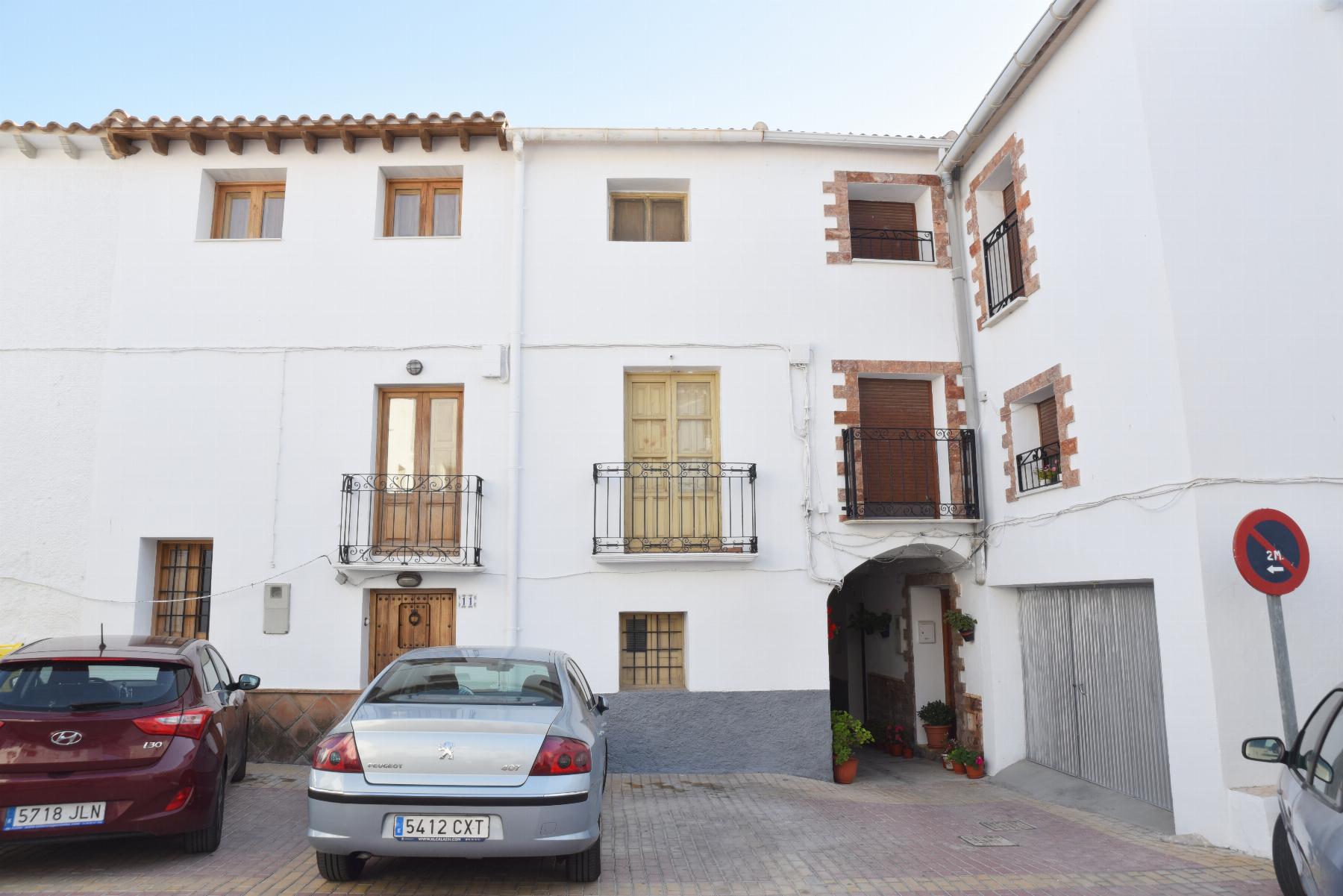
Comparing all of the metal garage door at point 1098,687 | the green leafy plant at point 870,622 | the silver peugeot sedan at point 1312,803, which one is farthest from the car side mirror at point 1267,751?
the green leafy plant at point 870,622

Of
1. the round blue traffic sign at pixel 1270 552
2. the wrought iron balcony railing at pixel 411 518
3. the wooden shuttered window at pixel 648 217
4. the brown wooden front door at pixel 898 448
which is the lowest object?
the round blue traffic sign at pixel 1270 552

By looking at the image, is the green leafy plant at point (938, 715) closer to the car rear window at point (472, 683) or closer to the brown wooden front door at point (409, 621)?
the brown wooden front door at point (409, 621)

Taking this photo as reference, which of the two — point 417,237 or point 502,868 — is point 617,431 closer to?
point 417,237

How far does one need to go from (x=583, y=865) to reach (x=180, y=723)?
272cm

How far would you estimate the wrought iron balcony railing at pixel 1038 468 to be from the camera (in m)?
9.30

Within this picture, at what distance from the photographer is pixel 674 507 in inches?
418

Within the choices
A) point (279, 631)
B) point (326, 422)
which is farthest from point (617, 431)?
point (279, 631)

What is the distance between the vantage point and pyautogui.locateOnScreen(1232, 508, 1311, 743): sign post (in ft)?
21.0

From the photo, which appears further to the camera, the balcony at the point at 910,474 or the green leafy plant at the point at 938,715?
the green leafy plant at the point at 938,715

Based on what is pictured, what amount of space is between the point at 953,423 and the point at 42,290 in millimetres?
10943

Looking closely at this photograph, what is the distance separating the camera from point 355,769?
4.95m

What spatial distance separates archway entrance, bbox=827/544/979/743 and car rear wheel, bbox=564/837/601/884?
6.03 metres

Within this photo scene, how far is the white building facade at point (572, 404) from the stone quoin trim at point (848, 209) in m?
0.04

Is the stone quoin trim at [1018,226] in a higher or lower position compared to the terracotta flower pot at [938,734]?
higher
